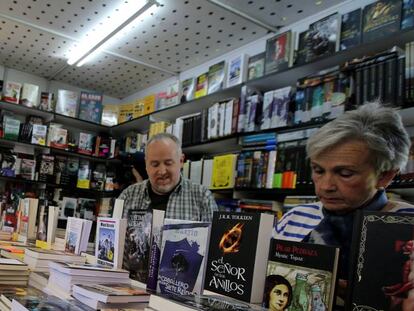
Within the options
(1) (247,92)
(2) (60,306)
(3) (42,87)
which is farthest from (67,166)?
(2) (60,306)

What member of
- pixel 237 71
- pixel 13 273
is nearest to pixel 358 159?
pixel 13 273

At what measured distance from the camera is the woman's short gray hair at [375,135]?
1105 mm

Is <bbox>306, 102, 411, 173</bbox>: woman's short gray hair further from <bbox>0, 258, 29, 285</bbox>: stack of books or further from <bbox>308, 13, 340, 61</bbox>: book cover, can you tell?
<bbox>308, 13, 340, 61</bbox>: book cover

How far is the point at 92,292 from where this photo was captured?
88cm

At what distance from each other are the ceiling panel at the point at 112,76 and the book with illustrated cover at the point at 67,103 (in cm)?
22

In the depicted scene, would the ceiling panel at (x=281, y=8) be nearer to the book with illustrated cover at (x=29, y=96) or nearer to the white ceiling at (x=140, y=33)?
the white ceiling at (x=140, y=33)

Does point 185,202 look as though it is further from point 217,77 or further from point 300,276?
point 300,276

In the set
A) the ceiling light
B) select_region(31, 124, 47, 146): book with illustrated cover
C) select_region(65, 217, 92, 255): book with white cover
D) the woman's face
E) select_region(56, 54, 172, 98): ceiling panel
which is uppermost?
the ceiling light

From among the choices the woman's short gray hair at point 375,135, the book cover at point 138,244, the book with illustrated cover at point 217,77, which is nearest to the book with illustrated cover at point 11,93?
the book with illustrated cover at point 217,77

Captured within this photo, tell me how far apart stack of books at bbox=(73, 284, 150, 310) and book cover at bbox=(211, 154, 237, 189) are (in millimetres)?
2010

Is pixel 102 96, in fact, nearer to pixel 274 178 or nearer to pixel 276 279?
pixel 274 178

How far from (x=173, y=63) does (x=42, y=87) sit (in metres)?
1.93

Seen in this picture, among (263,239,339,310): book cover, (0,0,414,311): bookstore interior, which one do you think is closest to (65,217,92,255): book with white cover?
A: (0,0,414,311): bookstore interior

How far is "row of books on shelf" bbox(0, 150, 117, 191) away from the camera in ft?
14.7
